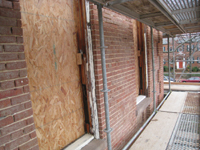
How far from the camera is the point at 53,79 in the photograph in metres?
2.31

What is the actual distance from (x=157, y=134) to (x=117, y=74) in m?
1.62

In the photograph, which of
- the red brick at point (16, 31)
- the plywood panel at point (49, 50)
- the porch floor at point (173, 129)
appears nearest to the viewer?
the red brick at point (16, 31)

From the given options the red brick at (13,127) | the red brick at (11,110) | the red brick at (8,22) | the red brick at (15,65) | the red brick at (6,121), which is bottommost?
the red brick at (13,127)

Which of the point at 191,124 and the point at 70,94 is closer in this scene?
the point at 70,94

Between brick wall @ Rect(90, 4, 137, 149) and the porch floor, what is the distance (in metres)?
0.44

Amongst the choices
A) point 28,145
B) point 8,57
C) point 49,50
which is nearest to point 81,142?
point 28,145

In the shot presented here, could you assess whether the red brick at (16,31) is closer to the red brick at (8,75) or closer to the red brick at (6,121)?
the red brick at (8,75)

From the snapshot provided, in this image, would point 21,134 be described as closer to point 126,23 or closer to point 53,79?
point 53,79

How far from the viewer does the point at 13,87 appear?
4.95ft

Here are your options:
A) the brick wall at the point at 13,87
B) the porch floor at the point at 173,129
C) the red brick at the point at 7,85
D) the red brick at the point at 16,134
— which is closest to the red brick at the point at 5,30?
the brick wall at the point at 13,87

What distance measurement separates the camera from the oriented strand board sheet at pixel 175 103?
5.01 m

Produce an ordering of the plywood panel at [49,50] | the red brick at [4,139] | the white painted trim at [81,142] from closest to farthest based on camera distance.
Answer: the red brick at [4,139] → the plywood panel at [49,50] → the white painted trim at [81,142]

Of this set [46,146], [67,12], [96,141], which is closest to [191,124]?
[96,141]

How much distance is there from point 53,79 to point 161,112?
145 inches
